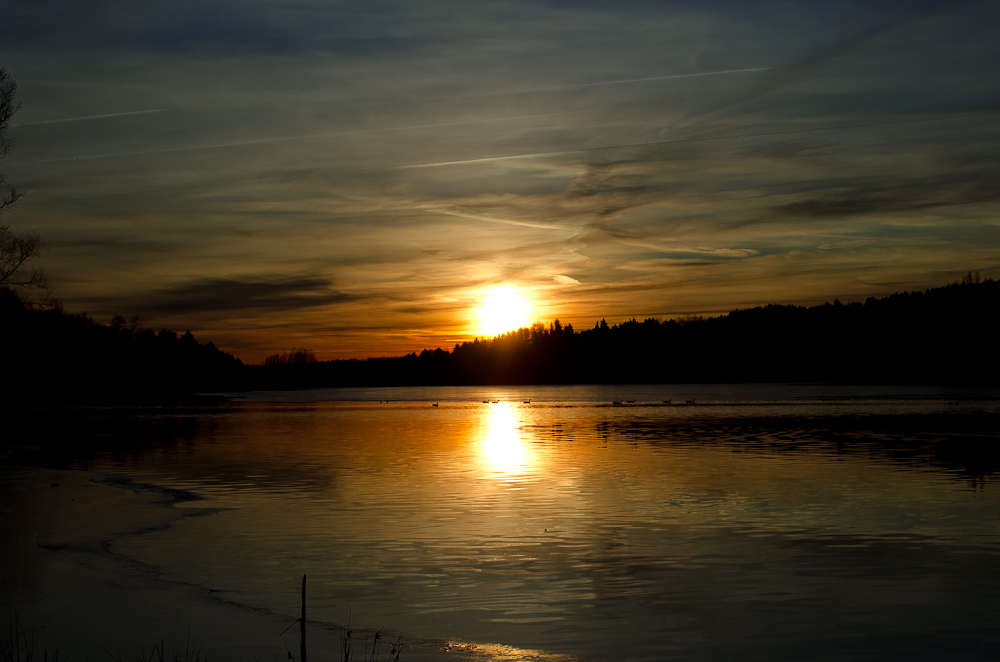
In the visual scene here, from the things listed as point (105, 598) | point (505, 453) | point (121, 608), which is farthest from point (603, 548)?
point (505, 453)

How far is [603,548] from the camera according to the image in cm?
1916

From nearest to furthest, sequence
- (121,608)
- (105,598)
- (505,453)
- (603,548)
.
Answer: (121,608) → (105,598) → (603,548) → (505,453)

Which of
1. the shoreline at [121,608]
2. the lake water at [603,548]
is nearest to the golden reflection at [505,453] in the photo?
the lake water at [603,548]

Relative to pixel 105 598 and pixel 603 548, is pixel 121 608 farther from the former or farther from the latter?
pixel 603 548

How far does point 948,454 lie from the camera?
39250 millimetres

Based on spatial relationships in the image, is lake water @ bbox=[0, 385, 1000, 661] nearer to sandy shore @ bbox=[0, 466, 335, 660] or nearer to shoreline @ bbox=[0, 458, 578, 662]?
shoreline @ bbox=[0, 458, 578, 662]

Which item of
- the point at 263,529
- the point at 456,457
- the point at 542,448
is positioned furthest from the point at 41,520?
the point at 542,448

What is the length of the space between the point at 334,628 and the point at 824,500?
1778 centimetres

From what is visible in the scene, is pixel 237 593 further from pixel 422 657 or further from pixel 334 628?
pixel 422 657

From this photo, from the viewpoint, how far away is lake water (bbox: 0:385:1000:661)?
13.0 meters

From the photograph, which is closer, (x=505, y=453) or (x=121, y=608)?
(x=121, y=608)

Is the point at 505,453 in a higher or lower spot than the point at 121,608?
lower

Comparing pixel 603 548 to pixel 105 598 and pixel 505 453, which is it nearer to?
pixel 105 598

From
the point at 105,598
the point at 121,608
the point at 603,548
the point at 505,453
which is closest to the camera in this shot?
the point at 121,608
